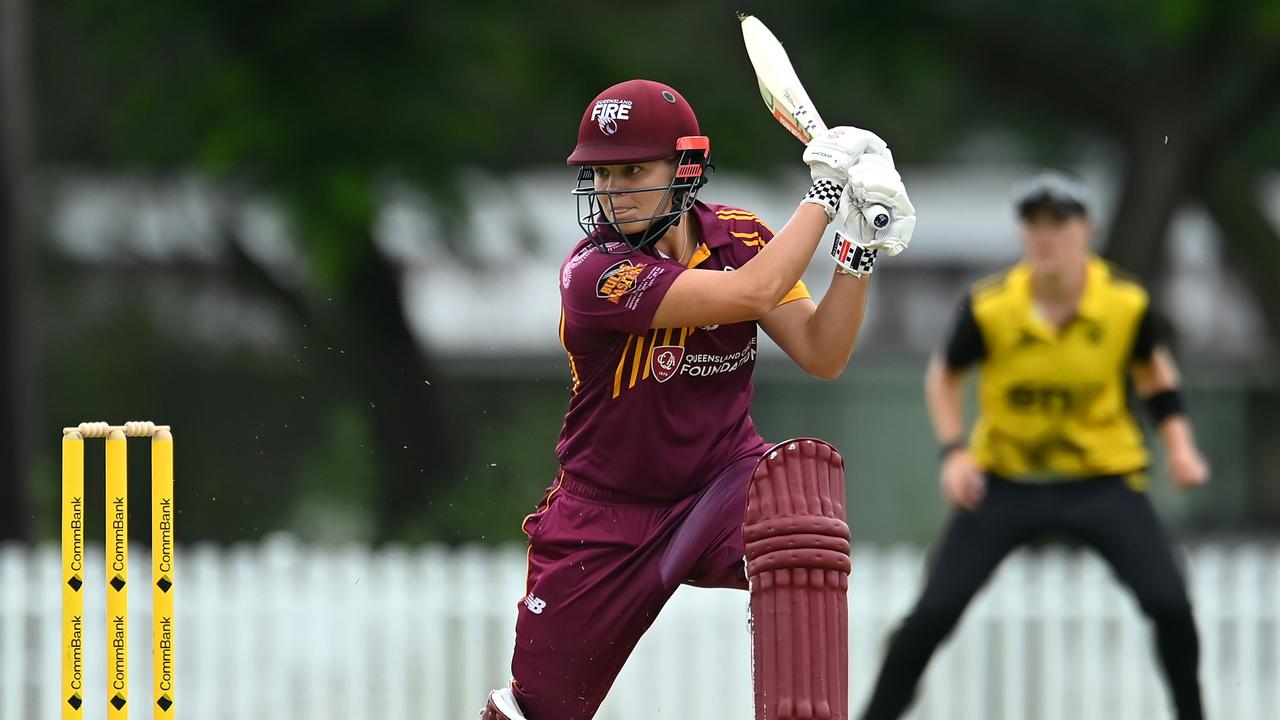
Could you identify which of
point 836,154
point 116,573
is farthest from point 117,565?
point 836,154

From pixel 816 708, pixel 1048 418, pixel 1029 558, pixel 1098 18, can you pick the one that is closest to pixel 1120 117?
pixel 1098 18

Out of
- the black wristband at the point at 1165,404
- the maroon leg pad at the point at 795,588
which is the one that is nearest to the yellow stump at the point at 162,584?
the maroon leg pad at the point at 795,588

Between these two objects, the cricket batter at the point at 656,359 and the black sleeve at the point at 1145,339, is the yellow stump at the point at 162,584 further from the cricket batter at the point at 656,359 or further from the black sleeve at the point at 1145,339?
the black sleeve at the point at 1145,339

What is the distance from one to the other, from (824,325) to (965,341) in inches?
72.7

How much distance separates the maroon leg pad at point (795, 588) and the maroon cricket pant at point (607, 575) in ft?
0.91

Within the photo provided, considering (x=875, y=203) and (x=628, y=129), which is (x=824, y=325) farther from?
(x=628, y=129)

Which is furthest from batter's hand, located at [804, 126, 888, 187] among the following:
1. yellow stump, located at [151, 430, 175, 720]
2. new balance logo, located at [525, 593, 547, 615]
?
yellow stump, located at [151, 430, 175, 720]

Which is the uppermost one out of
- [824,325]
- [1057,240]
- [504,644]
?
[1057,240]

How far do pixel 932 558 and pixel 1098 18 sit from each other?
21.8 ft

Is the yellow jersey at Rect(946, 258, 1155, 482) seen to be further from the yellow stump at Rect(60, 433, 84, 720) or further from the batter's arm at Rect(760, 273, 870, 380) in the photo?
the yellow stump at Rect(60, 433, 84, 720)

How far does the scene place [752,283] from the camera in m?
3.66

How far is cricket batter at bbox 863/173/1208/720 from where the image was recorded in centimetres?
529

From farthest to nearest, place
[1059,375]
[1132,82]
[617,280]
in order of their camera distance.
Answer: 1. [1132,82]
2. [1059,375]
3. [617,280]

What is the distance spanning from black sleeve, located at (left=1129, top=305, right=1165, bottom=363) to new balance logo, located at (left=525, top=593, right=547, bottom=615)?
231cm
